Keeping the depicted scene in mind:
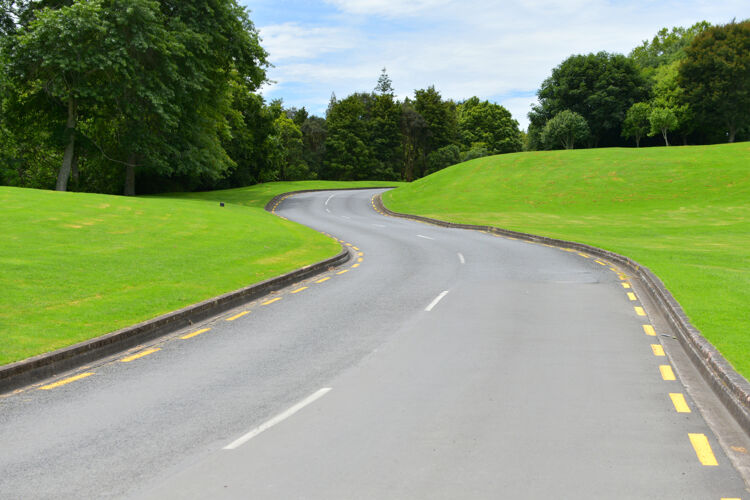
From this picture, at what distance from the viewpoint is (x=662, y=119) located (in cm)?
7625

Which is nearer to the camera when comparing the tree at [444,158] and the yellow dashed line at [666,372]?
the yellow dashed line at [666,372]

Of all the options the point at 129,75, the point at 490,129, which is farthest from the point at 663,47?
the point at 129,75

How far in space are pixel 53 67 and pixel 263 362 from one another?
114ft

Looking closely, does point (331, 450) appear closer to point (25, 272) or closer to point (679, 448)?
point (679, 448)

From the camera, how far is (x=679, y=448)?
17.3ft

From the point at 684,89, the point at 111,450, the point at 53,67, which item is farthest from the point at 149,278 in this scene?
the point at 684,89

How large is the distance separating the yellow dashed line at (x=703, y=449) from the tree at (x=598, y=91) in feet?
281

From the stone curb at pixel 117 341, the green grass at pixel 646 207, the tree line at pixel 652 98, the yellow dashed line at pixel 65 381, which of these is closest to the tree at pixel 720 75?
the tree line at pixel 652 98

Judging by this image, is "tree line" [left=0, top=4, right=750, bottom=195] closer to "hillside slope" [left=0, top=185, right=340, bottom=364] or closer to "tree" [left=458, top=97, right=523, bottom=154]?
"tree" [left=458, top=97, right=523, bottom=154]

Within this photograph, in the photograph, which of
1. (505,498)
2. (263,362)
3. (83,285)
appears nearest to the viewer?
(505,498)

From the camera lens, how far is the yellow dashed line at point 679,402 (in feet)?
20.6

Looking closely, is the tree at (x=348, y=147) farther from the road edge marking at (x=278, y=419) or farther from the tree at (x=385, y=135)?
the road edge marking at (x=278, y=419)

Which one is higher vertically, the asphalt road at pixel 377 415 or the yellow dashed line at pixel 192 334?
the asphalt road at pixel 377 415

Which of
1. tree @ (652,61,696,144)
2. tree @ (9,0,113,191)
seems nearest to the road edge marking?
tree @ (9,0,113,191)
